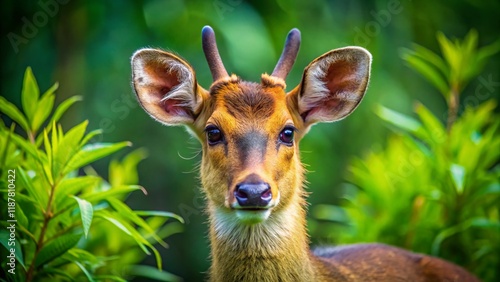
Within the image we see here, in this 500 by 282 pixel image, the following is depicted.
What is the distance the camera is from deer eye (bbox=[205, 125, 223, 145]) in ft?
16.2

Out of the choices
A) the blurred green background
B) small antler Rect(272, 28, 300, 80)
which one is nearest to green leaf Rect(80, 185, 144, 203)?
small antler Rect(272, 28, 300, 80)

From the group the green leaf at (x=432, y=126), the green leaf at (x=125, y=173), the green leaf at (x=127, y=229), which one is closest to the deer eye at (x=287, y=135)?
the green leaf at (x=127, y=229)

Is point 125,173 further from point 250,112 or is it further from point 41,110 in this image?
point 250,112

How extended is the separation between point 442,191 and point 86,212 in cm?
333

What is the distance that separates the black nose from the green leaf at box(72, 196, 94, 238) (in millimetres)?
989

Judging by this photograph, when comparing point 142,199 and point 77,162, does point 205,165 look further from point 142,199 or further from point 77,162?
point 142,199

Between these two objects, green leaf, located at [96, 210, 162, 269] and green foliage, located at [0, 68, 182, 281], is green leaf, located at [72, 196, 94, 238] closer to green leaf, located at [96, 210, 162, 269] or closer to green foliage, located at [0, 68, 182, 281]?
green foliage, located at [0, 68, 182, 281]

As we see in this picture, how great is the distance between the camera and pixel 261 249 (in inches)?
194

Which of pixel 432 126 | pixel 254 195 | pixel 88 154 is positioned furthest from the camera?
pixel 432 126

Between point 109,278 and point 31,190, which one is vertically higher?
point 31,190

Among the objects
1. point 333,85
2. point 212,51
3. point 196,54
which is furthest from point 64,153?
point 196,54

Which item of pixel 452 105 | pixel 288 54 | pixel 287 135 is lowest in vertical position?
pixel 452 105

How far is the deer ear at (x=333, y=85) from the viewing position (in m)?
5.09

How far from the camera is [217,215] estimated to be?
510 centimetres
